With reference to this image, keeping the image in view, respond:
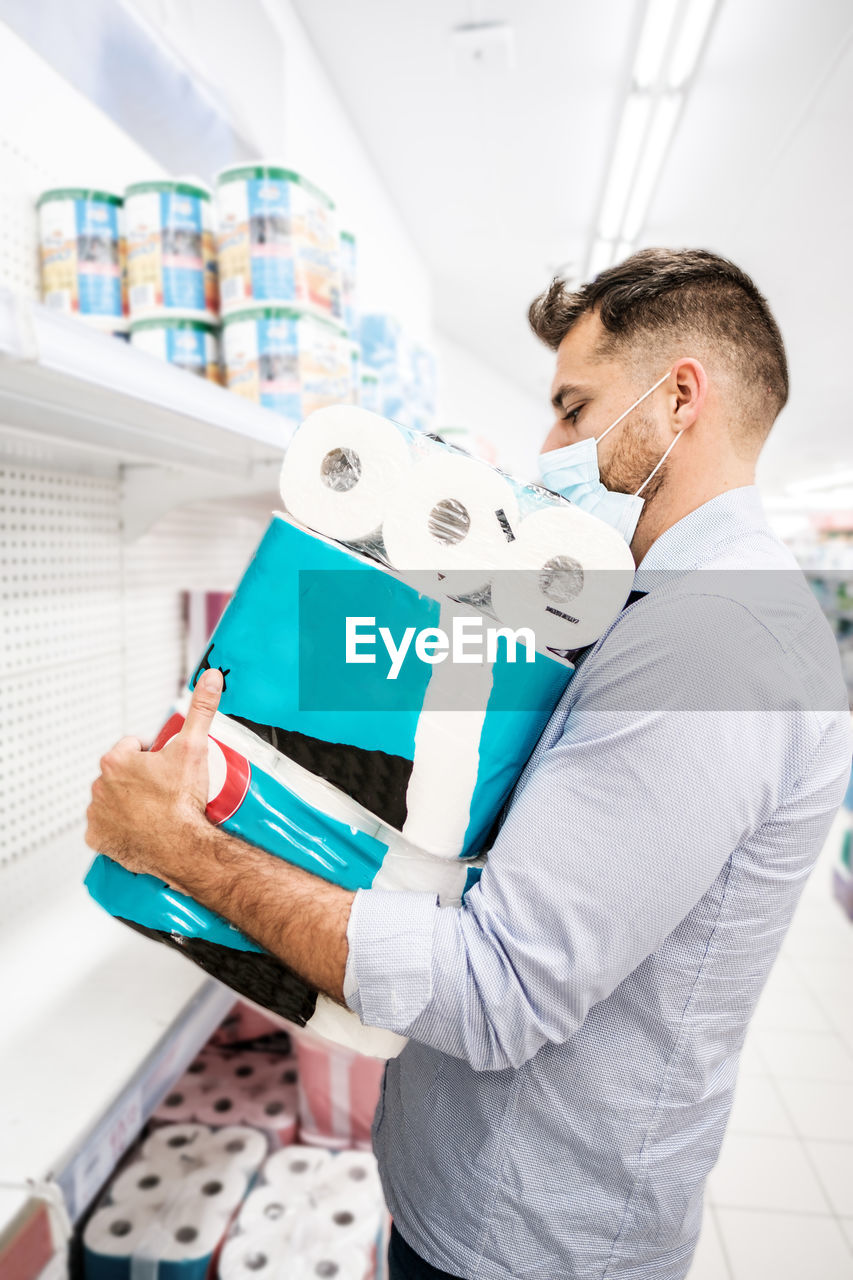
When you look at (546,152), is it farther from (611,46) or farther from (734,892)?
(734,892)

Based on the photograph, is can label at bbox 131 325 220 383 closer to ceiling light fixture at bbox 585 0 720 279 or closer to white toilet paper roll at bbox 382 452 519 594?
white toilet paper roll at bbox 382 452 519 594

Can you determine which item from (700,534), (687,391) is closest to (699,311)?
(687,391)

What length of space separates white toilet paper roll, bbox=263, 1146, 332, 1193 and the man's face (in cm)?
163

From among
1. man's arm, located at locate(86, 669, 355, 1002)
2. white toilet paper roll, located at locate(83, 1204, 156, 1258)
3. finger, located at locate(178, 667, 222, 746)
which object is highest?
finger, located at locate(178, 667, 222, 746)

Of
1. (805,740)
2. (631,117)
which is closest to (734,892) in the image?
(805,740)

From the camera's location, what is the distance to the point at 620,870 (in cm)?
75

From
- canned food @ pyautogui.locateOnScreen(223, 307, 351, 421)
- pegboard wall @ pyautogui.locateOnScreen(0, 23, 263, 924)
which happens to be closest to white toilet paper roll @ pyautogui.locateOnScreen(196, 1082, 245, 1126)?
pegboard wall @ pyautogui.locateOnScreen(0, 23, 263, 924)

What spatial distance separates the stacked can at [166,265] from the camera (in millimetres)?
1385

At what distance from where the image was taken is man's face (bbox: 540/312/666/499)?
1.08 metres

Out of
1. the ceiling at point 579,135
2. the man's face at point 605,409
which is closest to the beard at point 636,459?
the man's face at point 605,409

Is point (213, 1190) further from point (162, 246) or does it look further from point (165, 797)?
point (162, 246)

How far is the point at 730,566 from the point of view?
0.92 metres

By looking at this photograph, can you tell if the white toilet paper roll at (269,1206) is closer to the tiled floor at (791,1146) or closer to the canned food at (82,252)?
the tiled floor at (791,1146)

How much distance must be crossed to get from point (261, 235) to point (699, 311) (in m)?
0.82
